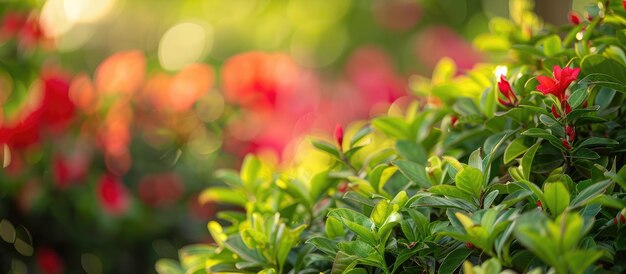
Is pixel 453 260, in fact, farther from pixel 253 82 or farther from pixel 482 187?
pixel 253 82

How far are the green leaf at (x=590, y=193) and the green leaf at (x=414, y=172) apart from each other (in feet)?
0.95

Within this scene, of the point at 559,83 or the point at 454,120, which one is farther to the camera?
the point at 454,120

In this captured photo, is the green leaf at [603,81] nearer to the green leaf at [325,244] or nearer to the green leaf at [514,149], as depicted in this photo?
the green leaf at [514,149]

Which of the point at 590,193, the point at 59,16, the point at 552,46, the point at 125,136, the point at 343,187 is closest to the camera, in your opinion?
the point at 590,193

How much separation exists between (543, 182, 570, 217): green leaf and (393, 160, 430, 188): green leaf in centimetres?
27

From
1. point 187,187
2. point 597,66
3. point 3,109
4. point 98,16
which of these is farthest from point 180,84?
point 98,16

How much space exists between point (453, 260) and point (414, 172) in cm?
23

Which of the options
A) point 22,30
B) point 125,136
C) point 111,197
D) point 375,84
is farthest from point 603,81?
point 375,84

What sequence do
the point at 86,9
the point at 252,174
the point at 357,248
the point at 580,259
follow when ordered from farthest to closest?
the point at 86,9 < the point at 252,174 < the point at 357,248 < the point at 580,259

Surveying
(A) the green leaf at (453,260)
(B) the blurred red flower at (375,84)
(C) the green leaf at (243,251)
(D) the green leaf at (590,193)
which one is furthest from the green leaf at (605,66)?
(B) the blurred red flower at (375,84)

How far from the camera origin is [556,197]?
1055mm

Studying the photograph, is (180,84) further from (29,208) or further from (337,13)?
(337,13)

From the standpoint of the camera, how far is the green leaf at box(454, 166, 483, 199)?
44.9 inches

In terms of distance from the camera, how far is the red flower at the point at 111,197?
8.79ft
